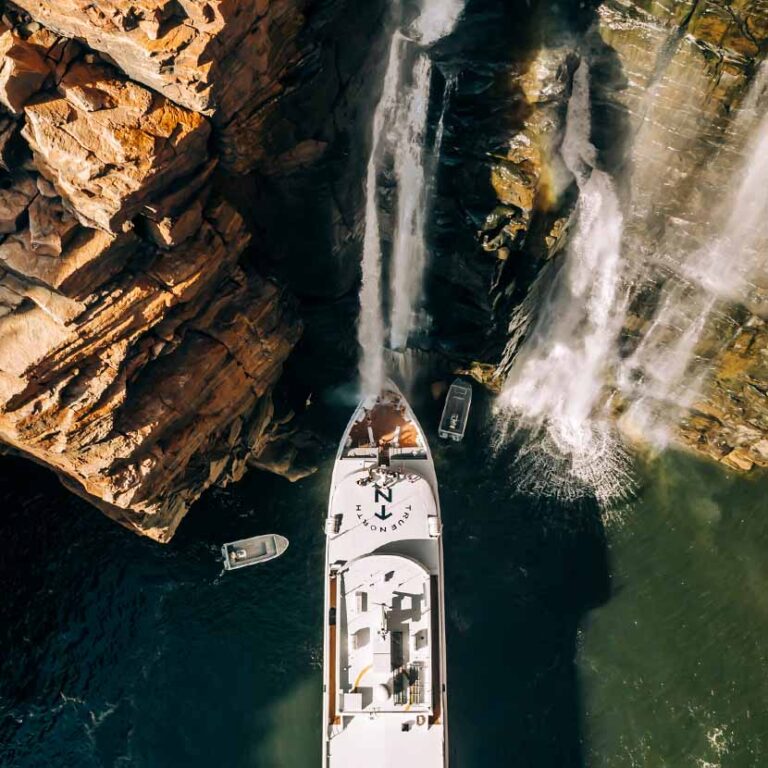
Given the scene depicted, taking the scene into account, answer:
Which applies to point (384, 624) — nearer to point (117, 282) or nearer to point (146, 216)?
point (117, 282)

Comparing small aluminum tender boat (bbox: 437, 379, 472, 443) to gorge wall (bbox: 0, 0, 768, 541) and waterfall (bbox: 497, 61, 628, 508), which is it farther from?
gorge wall (bbox: 0, 0, 768, 541)

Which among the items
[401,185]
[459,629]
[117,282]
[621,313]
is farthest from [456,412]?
[117,282]

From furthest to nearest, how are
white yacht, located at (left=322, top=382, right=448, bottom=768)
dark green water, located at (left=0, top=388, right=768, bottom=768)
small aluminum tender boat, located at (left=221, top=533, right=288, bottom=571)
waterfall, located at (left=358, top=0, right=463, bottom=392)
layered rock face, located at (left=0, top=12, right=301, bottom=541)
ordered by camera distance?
small aluminum tender boat, located at (left=221, top=533, right=288, bottom=571), dark green water, located at (left=0, top=388, right=768, bottom=768), waterfall, located at (left=358, top=0, right=463, bottom=392), white yacht, located at (left=322, top=382, right=448, bottom=768), layered rock face, located at (left=0, top=12, right=301, bottom=541)

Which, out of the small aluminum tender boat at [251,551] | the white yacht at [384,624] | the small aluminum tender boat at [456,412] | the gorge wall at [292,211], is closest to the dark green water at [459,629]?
the small aluminum tender boat at [251,551]

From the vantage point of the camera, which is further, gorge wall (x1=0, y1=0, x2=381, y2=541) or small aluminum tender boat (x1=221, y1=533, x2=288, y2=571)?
small aluminum tender boat (x1=221, y1=533, x2=288, y2=571)

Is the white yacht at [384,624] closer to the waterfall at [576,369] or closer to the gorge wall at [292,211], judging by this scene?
the gorge wall at [292,211]

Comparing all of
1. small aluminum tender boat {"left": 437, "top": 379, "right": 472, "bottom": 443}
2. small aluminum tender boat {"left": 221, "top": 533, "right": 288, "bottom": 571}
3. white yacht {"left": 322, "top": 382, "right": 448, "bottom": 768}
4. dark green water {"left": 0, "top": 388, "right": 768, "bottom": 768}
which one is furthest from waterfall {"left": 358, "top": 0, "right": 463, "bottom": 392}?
small aluminum tender boat {"left": 221, "top": 533, "right": 288, "bottom": 571}
